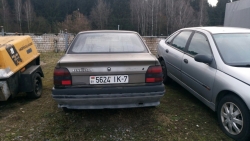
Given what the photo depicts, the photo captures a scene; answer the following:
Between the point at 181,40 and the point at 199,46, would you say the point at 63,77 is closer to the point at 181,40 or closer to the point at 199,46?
the point at 199,46

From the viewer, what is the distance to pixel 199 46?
386 cm

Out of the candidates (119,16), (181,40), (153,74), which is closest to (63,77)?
(153,74)

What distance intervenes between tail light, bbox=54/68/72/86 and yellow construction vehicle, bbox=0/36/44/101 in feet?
3.84

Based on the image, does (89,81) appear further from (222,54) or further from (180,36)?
(180,36)

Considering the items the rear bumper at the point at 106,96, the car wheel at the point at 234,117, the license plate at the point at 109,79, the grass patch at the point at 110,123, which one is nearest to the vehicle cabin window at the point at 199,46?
the car wheel at the point at 234,117

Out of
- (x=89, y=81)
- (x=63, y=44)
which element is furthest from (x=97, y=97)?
(x=63, y=44)

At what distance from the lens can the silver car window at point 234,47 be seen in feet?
10.2

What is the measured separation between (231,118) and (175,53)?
2020mm

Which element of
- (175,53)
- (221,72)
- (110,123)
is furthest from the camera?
(175,53)

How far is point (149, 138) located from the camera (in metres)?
2.89

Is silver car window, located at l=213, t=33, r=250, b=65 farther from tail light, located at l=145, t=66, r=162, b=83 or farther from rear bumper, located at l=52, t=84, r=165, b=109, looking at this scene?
rear bumper, located at l=52, t=84, r=165, b=109

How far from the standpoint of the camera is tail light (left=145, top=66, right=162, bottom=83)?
9.49 feet

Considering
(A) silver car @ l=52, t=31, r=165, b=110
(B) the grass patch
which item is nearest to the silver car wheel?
(B) the grass patch

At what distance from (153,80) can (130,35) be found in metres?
1.26
